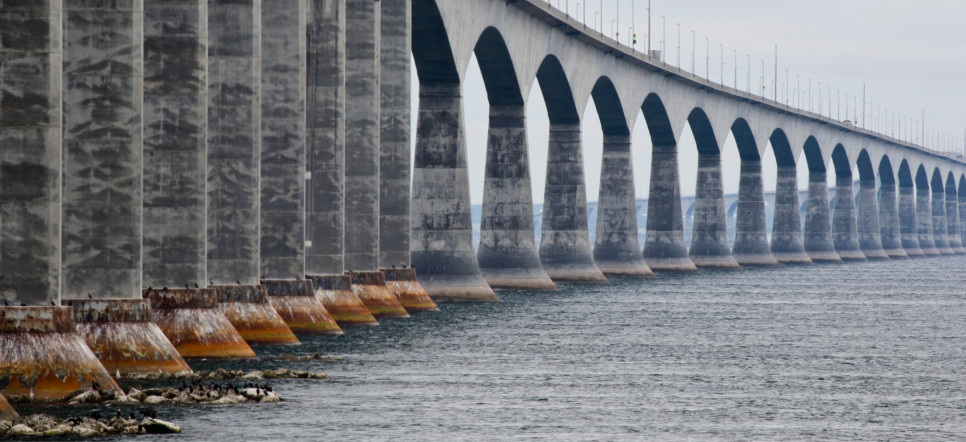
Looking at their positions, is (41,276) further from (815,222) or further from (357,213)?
(815,222)

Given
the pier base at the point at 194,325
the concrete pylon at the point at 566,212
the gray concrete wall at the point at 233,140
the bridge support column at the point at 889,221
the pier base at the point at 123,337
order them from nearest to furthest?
the pier base at the point at 123,337
the pier base at the point at 194,325
the gray concrete wall at the point at 233,140
the concrete pylon at the point at 566,212
the bridge support column at the point at 889,221

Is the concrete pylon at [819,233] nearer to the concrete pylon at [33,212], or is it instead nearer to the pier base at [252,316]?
the pier base at [252,316]

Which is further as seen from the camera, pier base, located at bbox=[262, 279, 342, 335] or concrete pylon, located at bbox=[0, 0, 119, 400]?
pier base, located at bbox=[262, 279, 342, 335]

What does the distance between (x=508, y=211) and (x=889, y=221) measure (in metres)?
121

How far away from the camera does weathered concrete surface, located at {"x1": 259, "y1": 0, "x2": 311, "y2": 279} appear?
44000 millimetres

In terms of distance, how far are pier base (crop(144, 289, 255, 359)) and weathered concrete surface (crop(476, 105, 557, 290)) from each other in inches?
1612

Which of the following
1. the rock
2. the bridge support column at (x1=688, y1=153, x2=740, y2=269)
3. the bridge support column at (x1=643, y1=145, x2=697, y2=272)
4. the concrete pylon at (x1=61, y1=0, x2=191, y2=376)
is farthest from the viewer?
the bridge support column at (x1=688, y1=153, x2=740, y2=269)

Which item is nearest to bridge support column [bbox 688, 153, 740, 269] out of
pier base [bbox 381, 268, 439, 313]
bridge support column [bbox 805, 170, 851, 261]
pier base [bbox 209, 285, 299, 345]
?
bridge support column [bbox 805, 170, 851, 261]

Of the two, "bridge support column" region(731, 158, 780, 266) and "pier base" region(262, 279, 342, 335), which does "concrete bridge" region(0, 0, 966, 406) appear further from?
"bridge support column" region(731, 158, 780, 266)

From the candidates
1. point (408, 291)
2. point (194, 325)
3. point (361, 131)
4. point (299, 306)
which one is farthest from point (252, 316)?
point (408, 291)

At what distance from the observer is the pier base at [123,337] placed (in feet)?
99.4

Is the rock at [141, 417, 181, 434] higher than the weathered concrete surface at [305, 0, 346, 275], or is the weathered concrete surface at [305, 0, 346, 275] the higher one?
the weathered concrete surface at [305, 0, 346, 275]

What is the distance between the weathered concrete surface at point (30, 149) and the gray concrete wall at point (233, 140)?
13.1m

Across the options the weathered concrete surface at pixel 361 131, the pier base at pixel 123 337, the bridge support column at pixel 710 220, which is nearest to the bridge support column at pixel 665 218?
the bridge support column at pixel 710 220
